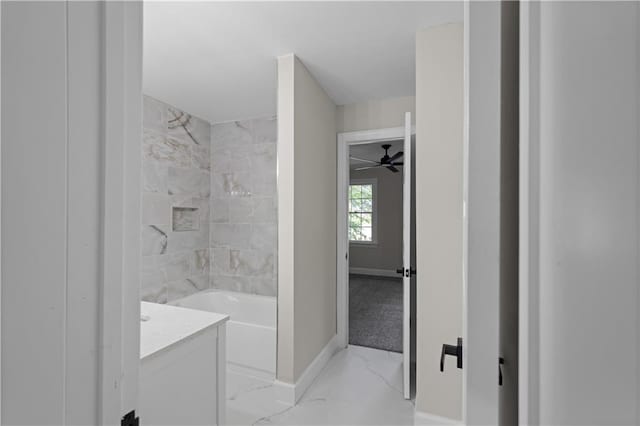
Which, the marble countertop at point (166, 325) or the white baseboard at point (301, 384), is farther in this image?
the white baseboard at point (301, 384)

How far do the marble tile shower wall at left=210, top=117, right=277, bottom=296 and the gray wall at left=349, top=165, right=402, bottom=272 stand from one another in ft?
11.2

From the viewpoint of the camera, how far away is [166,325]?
1339 millimetres

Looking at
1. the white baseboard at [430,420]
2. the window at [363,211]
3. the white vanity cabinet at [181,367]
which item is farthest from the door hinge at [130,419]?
the window at [363,211]

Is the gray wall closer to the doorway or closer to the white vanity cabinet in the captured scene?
the doorway

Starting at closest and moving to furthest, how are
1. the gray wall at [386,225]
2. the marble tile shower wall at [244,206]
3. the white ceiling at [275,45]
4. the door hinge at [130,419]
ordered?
the door hinge at [130,419]
the white ceiling at [275,45]
the marble tile shower wall at [244,206]
the gray wall at [386,225]

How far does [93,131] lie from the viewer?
0.55m

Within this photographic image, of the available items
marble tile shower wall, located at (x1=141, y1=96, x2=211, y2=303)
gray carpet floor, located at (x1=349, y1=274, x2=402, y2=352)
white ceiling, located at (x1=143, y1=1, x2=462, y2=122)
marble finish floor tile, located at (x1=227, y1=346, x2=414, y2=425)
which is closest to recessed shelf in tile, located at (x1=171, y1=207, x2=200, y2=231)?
marble tile shower wall, located at (x1=141, y1=96, x2=211, y2=303)

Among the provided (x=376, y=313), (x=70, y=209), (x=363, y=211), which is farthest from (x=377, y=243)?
(x=70, y=209)

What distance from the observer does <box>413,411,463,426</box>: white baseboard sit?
1849mm

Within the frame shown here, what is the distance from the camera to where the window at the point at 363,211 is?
6.72m

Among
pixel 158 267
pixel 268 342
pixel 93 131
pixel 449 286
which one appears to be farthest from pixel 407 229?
pixel 158 267

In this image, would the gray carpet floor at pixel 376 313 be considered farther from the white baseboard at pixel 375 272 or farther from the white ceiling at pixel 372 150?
the white ceiling at pixel 372 150

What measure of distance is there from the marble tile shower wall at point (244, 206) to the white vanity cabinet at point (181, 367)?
190cm

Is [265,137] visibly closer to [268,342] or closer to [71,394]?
[268,342]
